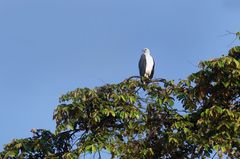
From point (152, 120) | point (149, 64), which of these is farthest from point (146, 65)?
point (152, 120)

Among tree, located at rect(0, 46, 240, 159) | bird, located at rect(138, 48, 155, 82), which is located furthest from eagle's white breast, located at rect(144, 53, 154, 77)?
tree, located at rect(0, 46, 240, 159)

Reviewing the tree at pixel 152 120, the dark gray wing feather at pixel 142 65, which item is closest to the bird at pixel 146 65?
the dark gray wing feather at pixel 142 65

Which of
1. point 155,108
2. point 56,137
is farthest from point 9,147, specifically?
point 155,108

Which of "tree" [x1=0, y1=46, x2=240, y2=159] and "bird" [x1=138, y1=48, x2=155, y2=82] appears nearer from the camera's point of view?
"tree" [x1=0, y1=46, x2=240, y2=159]

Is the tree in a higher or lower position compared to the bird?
lower

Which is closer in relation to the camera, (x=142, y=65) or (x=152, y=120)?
(x=152, y=120)

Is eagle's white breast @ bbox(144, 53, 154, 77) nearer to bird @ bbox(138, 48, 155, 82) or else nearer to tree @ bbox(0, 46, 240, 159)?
bird @ bbox(138, 48, 155, 82)

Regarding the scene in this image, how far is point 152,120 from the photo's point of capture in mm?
8078

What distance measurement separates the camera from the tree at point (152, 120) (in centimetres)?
752

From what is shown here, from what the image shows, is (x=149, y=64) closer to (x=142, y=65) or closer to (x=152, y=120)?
(x=142, y=65)

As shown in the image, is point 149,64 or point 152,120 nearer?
point 152,120

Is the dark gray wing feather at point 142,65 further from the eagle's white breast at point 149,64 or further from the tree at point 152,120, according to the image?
the tree at point 152,120

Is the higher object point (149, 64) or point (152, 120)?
point (149, 64)

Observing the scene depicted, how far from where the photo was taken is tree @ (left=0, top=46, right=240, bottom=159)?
24.7ft
